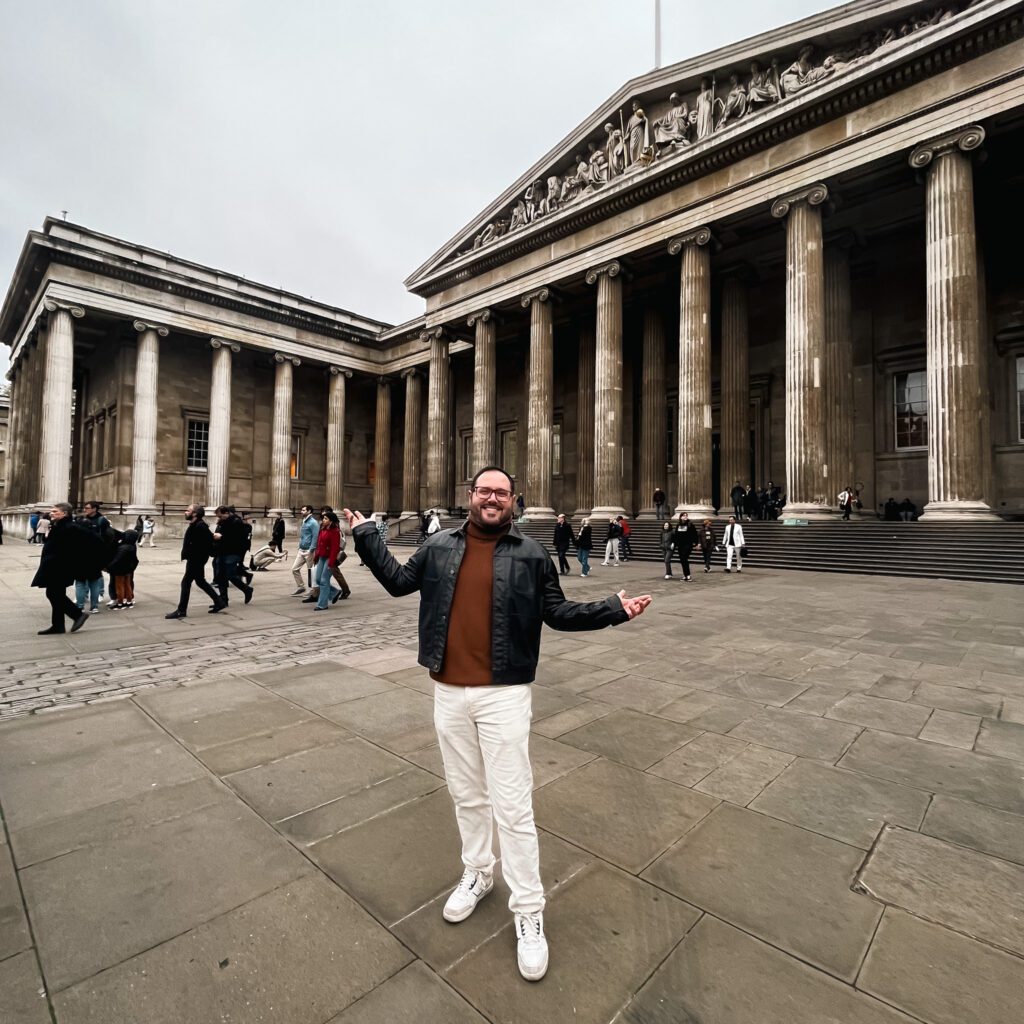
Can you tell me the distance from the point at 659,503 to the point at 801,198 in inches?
422

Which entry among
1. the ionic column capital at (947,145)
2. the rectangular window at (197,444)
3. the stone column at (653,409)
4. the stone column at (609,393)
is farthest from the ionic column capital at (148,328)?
the ionic column capital at (947,145)

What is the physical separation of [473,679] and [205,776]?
2275mm

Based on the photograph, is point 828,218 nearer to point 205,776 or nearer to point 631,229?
point 631,229

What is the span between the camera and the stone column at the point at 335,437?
3434 centimetres

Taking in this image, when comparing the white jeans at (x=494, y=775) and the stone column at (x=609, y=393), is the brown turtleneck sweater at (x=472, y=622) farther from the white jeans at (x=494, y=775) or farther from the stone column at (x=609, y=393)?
the stone column at (x=609, y=393)

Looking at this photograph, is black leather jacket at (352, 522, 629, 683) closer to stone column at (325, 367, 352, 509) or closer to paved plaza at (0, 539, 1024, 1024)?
paved plaza at (0, 539, 1024, 1024)

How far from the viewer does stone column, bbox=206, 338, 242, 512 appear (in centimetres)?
2917

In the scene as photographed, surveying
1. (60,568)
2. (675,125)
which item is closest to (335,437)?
(675,125)

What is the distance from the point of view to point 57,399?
25.5 metres

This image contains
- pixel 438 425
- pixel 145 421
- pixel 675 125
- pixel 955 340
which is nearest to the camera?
pixel 955 340

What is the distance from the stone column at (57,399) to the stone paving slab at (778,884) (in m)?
31.4

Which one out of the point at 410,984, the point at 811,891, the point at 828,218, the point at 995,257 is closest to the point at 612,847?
the point at 811,891

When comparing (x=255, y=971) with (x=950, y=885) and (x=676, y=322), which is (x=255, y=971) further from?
(x=676, y=322)

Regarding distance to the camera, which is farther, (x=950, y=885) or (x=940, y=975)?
(x=950, y=885)
